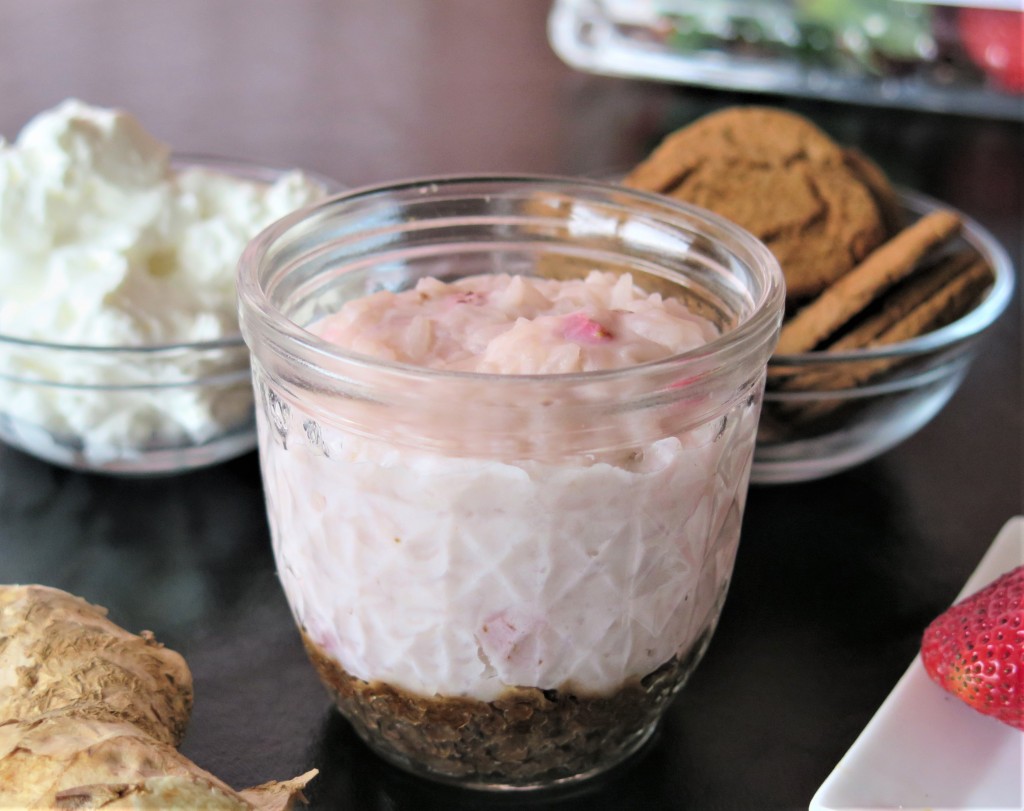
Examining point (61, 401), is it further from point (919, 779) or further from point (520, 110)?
point (520, 110)

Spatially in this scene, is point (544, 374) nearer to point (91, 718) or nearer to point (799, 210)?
point (91, 718)

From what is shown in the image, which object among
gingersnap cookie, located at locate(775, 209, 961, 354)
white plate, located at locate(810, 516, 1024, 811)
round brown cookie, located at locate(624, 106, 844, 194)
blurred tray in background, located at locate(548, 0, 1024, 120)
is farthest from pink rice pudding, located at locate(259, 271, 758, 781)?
blurred tray in background, located at locate(548, 0, 1024, 120)

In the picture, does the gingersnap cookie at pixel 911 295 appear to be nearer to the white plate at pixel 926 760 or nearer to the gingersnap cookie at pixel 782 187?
the gingersnap cookie at pixel 782 187

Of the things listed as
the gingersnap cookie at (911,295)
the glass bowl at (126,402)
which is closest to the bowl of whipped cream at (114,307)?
the glass bowl at (126,402)

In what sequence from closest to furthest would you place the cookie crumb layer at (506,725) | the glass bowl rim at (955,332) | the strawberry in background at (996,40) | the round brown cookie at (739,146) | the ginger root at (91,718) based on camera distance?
the ginger root at (91,718), the cookie crumb layer at (506,725), the glass bowl rim at (955,332), the round brown cookie at (739,146), the strawberry in background at (996,40)

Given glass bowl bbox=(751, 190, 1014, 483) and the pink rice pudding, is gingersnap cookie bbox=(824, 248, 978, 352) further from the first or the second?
the pink rice pudding

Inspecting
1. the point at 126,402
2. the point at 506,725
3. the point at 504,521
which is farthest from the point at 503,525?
the point at 126,402

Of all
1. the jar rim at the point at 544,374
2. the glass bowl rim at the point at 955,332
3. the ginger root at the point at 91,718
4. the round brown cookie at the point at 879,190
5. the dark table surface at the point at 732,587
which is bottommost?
the dark table surface at the point at 732,587
